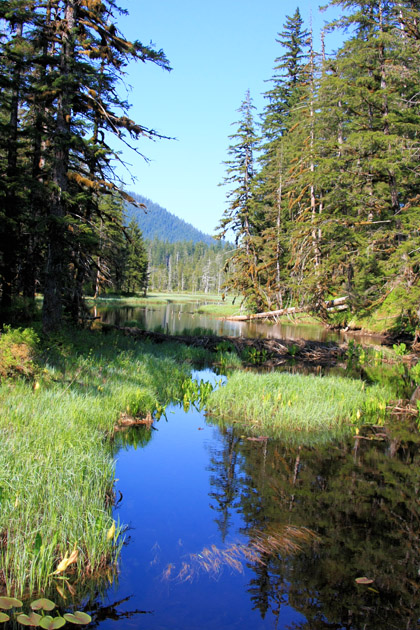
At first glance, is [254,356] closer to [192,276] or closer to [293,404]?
[293,404]

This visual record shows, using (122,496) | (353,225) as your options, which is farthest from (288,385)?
(353,225)

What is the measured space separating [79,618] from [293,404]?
6.92 m

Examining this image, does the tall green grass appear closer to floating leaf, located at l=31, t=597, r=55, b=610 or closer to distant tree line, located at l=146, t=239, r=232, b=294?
floating leaf, located at l=31, t=597, r=55, b=610

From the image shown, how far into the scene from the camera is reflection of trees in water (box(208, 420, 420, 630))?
3.93 m

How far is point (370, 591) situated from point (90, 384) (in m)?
6.61

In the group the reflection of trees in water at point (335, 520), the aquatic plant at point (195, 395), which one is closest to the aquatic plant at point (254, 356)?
the aquatic plant at point (195, 395)

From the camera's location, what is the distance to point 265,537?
4879mm

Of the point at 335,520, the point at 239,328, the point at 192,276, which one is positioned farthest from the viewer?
the point at 192,276

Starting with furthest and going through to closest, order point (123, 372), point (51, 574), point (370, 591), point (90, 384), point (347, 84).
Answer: point (347, 84) → point (123, 372) → point (90, 384) → point (370, 591) → point (51, 574)

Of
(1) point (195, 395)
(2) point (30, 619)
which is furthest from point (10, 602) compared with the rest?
(1) point (195, 395)

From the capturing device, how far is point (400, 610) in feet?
12.7

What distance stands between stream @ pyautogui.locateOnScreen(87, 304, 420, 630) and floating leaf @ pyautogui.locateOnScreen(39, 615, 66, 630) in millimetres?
387

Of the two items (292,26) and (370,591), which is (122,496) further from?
(292,26)

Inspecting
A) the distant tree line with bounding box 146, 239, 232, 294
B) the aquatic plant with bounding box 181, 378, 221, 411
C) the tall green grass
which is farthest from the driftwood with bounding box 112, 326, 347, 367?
the distant tree line with bounding box 146, 239, 232, 294
